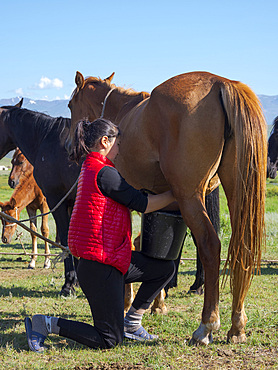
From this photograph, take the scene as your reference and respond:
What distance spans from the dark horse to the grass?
2.50 feet

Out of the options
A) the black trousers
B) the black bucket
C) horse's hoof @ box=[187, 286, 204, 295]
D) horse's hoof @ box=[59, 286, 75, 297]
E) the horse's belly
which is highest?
the horse's belly

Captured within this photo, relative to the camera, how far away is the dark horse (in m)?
5.92

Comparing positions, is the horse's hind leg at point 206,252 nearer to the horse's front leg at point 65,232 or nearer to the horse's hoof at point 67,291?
the horse's hoof at point 67,291

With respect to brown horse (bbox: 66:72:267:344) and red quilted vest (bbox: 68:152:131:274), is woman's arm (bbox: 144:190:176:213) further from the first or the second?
red quilted vest (bbox: 68:152:131:274)

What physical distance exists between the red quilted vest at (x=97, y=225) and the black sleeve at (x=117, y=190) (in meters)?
0.05

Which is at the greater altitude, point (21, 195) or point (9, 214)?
point (21, 195)

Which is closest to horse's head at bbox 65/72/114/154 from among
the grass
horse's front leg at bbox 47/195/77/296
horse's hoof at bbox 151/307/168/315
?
horse's front leg at bbox 47/195/77/296

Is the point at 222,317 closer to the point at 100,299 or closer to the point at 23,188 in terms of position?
the point at 100,299

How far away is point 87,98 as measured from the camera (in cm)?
566

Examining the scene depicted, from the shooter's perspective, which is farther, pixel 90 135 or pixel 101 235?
pixel 90 135

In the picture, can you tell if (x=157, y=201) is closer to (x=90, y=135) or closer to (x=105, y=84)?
(x=90, y=135)

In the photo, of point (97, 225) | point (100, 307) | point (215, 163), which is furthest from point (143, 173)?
point (100, 307)

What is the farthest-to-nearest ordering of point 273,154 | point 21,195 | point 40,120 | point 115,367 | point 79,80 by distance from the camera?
point 21,195 → point 273,154 → point 40,120 → point 79,80 → point 115,367

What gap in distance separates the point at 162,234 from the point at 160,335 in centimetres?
91
